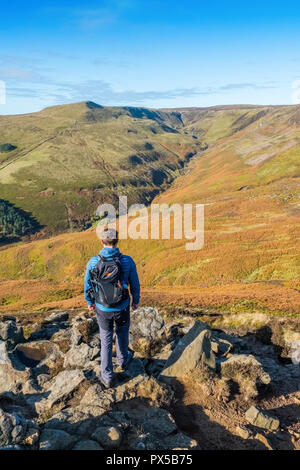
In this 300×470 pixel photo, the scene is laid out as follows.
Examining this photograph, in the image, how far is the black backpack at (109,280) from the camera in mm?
11211

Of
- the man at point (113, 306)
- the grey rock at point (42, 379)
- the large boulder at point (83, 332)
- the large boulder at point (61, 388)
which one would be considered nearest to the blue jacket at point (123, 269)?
the man at point (113, 306)

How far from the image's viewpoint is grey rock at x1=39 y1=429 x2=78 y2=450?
8852 millimetres

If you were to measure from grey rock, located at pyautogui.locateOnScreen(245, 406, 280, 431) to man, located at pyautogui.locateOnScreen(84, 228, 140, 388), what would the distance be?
510 centimetres

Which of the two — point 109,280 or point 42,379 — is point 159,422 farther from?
point 42,379

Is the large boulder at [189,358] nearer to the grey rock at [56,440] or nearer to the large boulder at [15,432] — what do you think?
the grey rock at [56,440]

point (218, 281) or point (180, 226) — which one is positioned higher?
point (180, 226)

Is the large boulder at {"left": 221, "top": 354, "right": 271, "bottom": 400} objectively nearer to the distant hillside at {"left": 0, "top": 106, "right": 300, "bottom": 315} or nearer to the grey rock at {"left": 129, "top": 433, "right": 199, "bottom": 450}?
the grey rock at {"left": 129, "top": 433, "right": 199, "bottom": 450}

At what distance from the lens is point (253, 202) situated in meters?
114

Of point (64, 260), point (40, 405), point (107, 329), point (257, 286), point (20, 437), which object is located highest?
point (107, 329)

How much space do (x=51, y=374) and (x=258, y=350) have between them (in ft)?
38.7

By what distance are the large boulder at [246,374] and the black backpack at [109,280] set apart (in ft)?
19.3

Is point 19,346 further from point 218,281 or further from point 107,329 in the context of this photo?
point 218,281

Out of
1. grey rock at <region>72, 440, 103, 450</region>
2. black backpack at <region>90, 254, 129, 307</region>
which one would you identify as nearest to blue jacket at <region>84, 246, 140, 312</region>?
black backpack at <region>90, 254, 129, 307</region>

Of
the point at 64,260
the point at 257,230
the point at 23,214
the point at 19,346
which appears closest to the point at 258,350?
the point at 19,346
